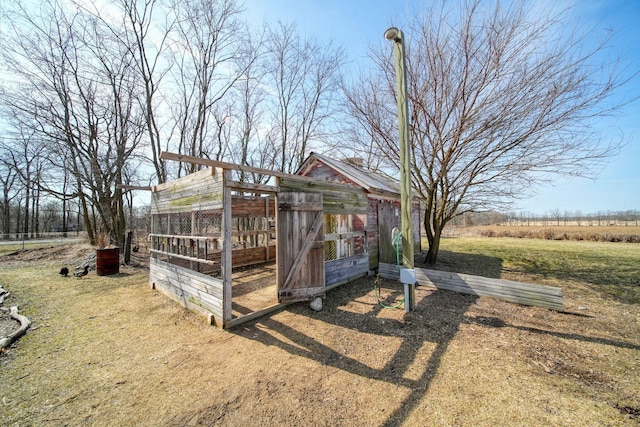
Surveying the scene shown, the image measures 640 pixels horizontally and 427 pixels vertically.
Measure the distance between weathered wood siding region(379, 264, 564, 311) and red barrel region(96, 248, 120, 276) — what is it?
1035cm

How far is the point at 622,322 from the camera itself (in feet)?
14.1

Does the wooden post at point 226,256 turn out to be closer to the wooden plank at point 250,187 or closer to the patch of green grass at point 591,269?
the wooden plank at point 250,187

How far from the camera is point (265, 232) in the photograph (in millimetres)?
9625

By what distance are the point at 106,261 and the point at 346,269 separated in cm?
845

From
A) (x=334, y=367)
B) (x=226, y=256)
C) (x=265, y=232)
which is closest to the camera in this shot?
(x=334, y=367)

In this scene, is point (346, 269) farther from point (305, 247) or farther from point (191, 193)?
point (191, 193)

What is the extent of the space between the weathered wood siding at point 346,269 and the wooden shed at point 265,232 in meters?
0.03

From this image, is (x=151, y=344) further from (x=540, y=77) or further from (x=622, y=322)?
(x=540, y=77)

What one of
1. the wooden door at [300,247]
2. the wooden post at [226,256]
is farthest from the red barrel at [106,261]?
the wooden door at [300,247]

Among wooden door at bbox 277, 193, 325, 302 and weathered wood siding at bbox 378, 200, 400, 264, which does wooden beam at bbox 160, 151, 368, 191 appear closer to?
wooden door at bbox 277, 193, 325, 302

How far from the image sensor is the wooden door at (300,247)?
17.1 ft

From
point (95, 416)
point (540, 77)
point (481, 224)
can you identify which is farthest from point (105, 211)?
point (481, 224)

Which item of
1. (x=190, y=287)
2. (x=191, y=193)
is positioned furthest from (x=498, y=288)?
(x=191, y=193)

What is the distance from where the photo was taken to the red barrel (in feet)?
27.6
